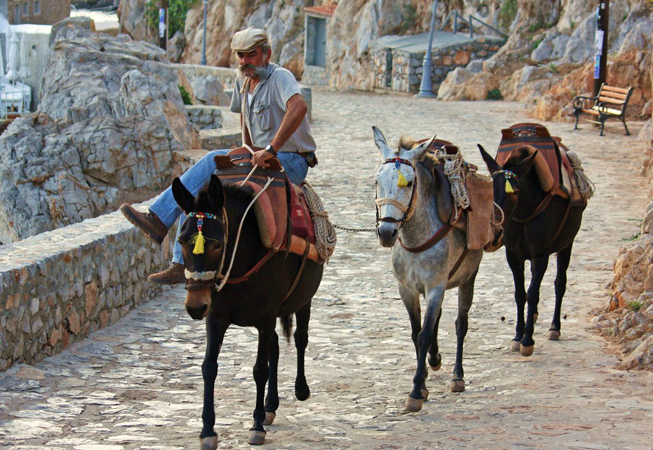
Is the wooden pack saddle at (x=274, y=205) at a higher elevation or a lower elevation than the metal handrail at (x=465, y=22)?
lower

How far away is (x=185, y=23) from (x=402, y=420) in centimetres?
5534

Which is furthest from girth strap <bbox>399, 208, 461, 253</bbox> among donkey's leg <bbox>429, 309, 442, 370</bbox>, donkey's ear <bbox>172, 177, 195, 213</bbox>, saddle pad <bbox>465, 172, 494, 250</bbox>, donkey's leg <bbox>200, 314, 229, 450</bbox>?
donkey's ear <bbox>172, 177, 195, 213</bbox>

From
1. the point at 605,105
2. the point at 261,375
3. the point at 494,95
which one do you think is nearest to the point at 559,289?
the point at 261,375

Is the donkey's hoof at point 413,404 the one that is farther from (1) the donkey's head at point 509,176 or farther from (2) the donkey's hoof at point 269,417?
(1) the donkey's head at point 509,176

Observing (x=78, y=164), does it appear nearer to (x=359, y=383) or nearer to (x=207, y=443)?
(x=359, y=383)

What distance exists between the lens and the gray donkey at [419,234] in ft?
21.3

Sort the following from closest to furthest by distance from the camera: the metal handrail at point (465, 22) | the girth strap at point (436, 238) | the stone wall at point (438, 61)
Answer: the girth strap at point (436, 238) < the stone wall at point (438, 61) < the metal handrail at point (465, 22)

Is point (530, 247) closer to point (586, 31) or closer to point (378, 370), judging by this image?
point (378, 370)

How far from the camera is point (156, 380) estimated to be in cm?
734

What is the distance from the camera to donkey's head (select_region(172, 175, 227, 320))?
5.13 metres

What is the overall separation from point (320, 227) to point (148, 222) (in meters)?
1.28

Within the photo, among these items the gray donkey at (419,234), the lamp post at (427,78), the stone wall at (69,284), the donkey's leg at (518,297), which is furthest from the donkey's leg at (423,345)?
the lamp post at (427,78)

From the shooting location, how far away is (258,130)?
6613mm

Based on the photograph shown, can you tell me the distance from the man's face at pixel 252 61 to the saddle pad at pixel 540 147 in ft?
9.32
